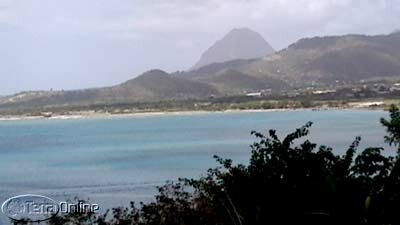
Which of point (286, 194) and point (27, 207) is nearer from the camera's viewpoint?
point (286, 194)

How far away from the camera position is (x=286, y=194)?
22.8ft

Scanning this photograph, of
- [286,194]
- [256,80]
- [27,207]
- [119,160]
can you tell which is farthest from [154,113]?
[286,194]

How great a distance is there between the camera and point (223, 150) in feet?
135

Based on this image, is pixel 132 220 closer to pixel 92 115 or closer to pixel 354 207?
pixel 354 207

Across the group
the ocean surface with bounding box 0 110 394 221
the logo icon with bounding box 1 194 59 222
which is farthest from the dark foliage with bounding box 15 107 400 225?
the ocean surface with bounding box 0 110 394 221

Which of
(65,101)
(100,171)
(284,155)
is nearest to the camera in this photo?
(284,155)

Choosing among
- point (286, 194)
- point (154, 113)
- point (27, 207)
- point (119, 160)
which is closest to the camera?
point (286, 194)

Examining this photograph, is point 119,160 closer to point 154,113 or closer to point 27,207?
point 27,207

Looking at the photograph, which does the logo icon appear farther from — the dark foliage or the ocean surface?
the ocean surface

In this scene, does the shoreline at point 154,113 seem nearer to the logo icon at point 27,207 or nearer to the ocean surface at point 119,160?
the ocean surface at point 119,160

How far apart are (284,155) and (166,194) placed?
1.39m

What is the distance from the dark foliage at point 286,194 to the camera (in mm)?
6703

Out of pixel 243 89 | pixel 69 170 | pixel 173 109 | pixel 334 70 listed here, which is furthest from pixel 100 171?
pixel 334 70

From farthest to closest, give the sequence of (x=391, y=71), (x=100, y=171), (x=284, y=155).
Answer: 1. (x=391, y=71)
2. (x=100, y=171)
3. (x=284, y=155)
